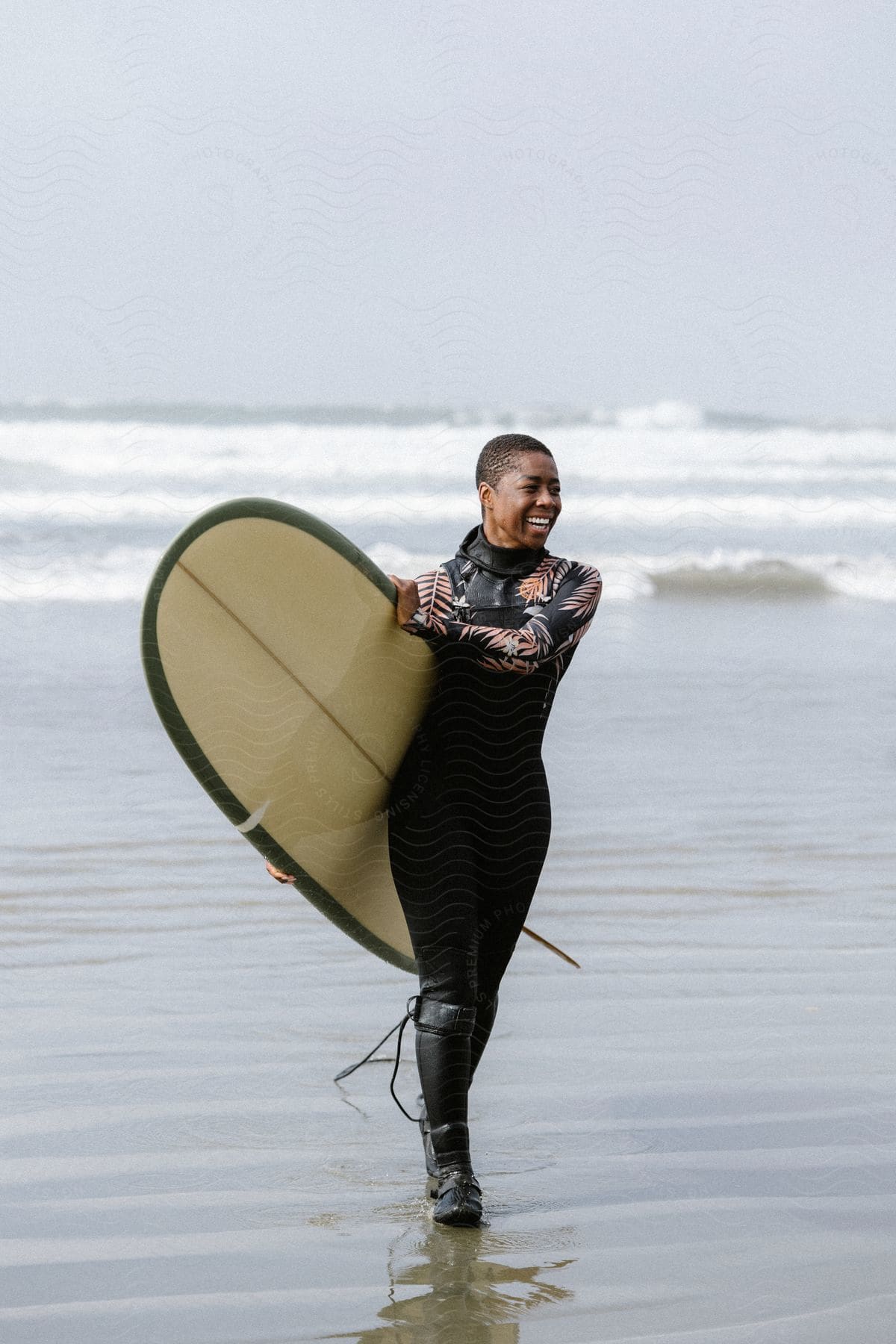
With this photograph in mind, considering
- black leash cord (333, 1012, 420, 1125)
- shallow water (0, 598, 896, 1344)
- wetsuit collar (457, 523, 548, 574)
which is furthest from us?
black leash cord (333, 1012, 420, 1125)

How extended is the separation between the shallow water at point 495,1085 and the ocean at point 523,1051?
1cm

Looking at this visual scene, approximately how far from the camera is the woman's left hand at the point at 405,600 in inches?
125

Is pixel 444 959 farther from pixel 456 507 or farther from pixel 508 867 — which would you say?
pixel 456 507

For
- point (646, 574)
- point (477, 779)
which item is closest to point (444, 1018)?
point (477, 779)

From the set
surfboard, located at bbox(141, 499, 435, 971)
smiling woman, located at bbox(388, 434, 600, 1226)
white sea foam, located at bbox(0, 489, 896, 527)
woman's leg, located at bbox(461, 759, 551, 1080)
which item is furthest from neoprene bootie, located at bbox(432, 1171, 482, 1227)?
white sea foam, located at bbox(0, 489, 896, 527)

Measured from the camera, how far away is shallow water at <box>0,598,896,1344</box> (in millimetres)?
2645

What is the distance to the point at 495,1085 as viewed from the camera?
12.3 feet

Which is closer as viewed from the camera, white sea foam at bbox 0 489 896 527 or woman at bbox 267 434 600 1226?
woman at bbox 267 434 600 1226

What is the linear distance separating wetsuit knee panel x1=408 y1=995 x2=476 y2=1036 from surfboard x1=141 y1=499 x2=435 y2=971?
474 mm

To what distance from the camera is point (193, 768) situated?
330 centimetres

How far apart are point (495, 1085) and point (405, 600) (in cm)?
130

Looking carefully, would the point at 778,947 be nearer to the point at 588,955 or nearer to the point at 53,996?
the point at 588,955

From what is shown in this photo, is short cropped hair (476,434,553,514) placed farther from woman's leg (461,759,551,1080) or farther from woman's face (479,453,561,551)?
woman's leg (461,759,551,1080)

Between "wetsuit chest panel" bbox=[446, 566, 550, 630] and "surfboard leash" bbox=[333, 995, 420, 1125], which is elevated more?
"wetsuit chest panel" bbox=[446, 566, 550, 630]
